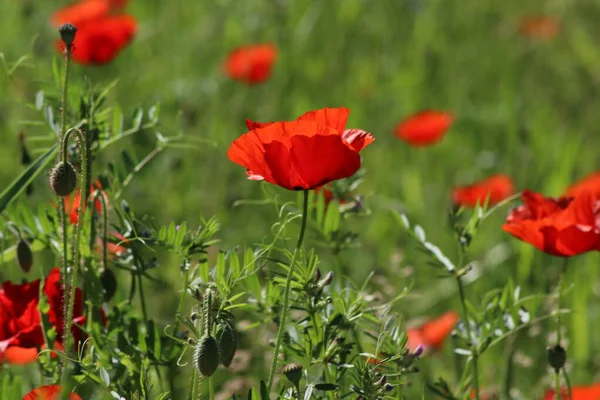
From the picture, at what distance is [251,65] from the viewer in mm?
3662

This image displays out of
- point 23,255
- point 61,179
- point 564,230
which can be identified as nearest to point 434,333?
point 564,230

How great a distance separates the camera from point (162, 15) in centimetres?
465

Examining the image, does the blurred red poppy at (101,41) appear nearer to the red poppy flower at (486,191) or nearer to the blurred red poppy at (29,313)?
the red poppy flower at (486,191)

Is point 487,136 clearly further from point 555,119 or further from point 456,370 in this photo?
point 456,370

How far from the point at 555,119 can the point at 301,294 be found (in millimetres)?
3201

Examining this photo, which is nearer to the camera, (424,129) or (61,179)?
(61,179)

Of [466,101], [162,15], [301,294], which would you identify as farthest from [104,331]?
[162,15]

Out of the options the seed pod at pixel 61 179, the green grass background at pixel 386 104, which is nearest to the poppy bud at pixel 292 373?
the seed pod at pixel 61 179

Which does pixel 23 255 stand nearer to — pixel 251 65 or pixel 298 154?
pixel 298 154

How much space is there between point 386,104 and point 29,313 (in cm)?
296

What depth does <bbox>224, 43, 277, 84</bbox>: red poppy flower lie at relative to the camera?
3.65m

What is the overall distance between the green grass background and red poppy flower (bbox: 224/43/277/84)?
0.56ft

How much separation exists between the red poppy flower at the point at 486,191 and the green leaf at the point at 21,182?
5.69 feet

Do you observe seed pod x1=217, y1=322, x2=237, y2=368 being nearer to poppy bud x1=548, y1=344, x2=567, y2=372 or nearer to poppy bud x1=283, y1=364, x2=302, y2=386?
poppy bud x1=283, y1=364, x2=302, y2=386
